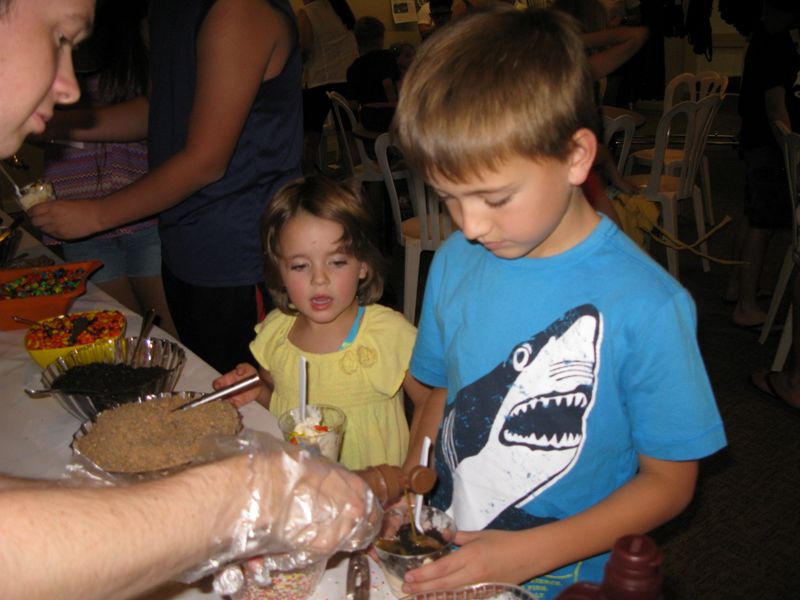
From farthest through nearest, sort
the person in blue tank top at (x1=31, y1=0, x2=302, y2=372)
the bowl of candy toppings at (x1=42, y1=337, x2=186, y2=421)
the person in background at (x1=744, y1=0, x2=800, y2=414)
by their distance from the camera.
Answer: the person in background at (x1=744, y1=0, x2=800, y2=414) < the person in blue tank top at (x1=31, y1=0, x2=302, y2=372) < the bowl of candy toppings at (x1=42, y1=337, x2=186, y2=421)

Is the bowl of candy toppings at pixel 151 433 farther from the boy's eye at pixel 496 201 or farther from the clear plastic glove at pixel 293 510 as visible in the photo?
the boy's eye at pixel 496 201

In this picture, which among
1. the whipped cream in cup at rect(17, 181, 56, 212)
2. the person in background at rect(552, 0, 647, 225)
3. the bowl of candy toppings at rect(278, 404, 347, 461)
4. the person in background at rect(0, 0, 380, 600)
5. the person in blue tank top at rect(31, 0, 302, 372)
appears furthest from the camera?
the person in background at rect(552, 0, 647, 225)

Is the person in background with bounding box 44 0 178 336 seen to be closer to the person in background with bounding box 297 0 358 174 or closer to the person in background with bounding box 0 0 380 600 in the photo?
the person in background with bounding box 0 0 380 600

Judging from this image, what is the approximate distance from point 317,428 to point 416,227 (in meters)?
2.75

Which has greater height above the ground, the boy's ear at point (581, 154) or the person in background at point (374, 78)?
the boy's ear at point (581, 154)

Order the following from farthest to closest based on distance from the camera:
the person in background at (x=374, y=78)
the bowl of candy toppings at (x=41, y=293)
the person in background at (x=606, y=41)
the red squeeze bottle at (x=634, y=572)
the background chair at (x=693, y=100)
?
the person in background at (x=374, y=78) → the background chair at (x=693, y=100) → the person in background at (x=606, y=41) → the bowl of candy toppings at (x=41, y=293) → the red squeeze bottle at (x=634, y=572)

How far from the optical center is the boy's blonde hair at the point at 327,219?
155 centimetres

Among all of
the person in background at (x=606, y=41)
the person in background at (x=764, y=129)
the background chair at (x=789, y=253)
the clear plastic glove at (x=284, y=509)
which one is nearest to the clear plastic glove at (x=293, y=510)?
the clear plastic glove at (x=284, y=509)

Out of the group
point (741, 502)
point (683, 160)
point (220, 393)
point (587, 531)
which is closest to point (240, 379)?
point (220, 393)

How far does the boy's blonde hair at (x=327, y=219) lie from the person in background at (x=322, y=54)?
4403 millimetres

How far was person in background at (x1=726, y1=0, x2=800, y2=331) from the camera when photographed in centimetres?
322

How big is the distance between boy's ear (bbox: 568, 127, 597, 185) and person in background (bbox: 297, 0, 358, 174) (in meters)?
5.15

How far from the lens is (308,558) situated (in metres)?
0.84

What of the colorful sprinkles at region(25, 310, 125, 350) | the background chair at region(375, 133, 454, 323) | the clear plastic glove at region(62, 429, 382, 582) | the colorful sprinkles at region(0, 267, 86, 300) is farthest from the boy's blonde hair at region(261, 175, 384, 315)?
the background chair at region(375, 133, 454, 323)
